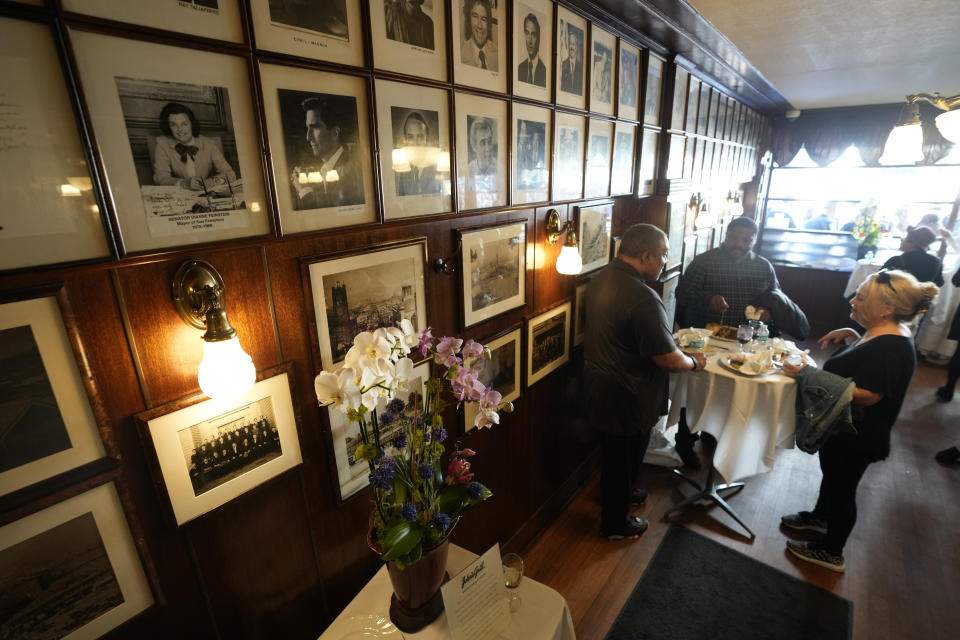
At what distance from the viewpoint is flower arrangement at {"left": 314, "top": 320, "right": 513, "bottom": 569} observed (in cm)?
102

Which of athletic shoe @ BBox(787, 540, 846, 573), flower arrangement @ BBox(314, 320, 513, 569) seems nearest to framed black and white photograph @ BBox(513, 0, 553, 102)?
flower arrangement @ BBox(314, 320, 513, 569)

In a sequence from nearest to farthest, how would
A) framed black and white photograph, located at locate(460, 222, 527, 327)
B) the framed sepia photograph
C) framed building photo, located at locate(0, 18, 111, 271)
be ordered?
framed building photo, located at locate(0, 18, 111, 271) < the framed sepia photograph < framed black and white photograph, located at locate(460, 222, 527, 327)

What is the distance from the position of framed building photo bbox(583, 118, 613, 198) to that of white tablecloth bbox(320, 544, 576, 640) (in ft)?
6.01

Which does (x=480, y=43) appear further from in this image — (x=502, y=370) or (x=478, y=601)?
(x=478, y=601)

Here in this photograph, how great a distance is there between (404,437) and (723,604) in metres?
2.04

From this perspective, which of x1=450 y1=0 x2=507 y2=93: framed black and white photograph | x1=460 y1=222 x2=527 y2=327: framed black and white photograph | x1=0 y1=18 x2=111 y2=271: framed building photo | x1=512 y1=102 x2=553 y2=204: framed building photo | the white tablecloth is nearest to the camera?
x1=0 y1=18 x2=111 y2=271: framed building photo

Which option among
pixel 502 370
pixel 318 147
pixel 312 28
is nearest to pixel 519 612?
pixel 502 370

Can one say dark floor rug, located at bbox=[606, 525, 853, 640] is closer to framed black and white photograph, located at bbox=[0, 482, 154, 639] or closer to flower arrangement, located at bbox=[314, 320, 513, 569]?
flower arrangement, located at bbox=[314, 320, 513, 569]

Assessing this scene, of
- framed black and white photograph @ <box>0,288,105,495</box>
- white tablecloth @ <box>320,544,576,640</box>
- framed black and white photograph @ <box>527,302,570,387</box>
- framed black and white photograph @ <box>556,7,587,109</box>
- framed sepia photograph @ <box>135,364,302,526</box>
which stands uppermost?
framed black and white photograph @ <box>556,7,587,109</box>

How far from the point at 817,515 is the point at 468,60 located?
118 inches

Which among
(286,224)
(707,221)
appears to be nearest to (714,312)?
(707,221)

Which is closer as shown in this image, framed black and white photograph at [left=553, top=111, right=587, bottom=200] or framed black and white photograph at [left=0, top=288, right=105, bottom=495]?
framed black and white photograph at [left=0, top=288, right=105, bottom=495]

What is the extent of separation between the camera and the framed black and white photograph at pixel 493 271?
1.76 meters

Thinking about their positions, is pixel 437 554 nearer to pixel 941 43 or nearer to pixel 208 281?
pixel 208 281
